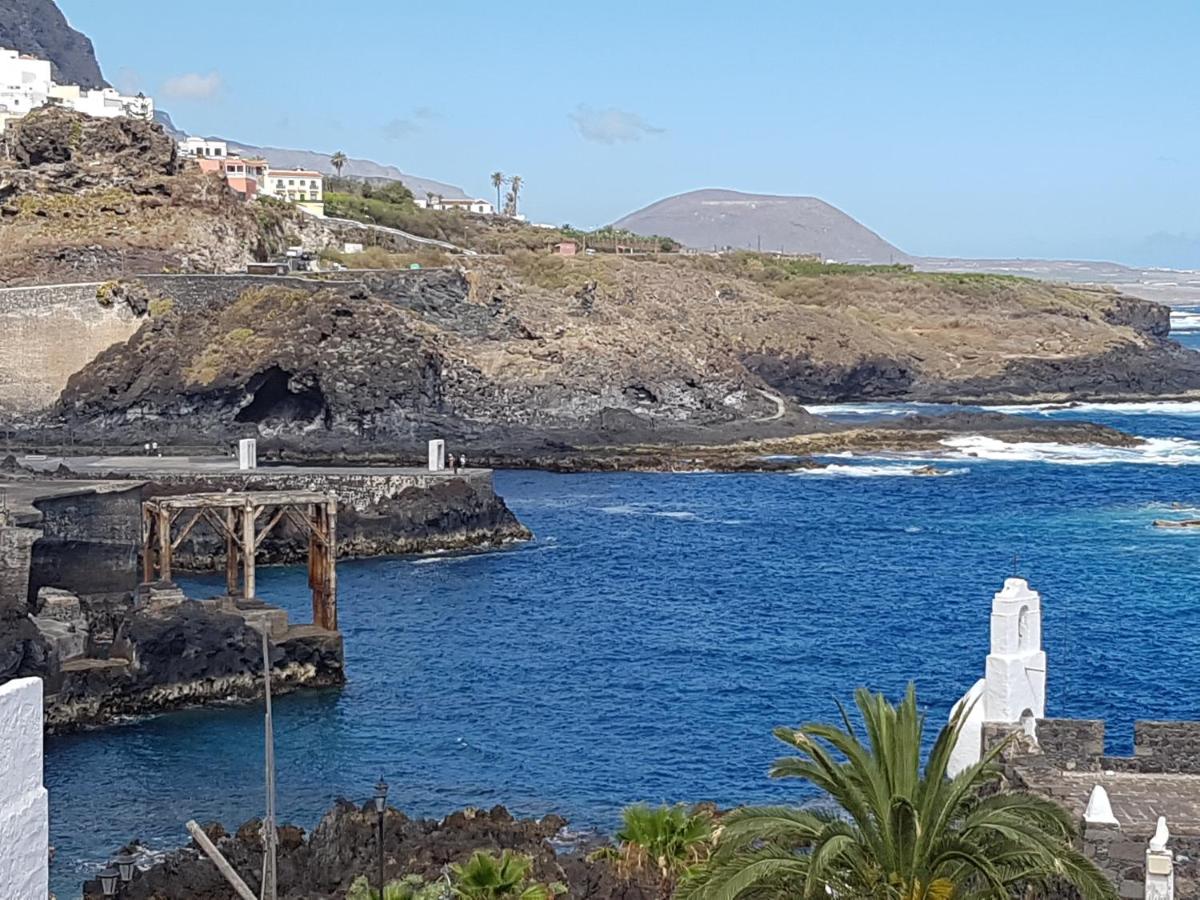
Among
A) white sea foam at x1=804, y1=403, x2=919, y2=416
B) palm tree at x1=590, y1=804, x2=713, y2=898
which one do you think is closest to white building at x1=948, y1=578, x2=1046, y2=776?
palm tree at x1=590, y1=804, x2=713, y2=898

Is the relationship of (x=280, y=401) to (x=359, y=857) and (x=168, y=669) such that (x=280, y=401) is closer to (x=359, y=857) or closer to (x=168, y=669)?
(x=168, y=669)

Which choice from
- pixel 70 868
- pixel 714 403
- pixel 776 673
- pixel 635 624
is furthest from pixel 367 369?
pixel 70 868

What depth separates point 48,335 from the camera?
70562 mm

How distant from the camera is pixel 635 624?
41.5 m

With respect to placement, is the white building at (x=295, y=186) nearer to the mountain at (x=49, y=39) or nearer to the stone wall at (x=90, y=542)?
the mountain at (x=49, y=39)

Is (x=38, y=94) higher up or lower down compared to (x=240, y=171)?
higher up

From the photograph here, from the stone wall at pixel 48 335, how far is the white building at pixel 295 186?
48800 mm

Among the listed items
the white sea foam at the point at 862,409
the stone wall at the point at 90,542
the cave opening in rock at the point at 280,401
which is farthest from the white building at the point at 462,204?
the stone wall at the point at 90,542

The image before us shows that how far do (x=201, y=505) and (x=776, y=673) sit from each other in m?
12.1

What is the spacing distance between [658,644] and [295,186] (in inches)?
3696

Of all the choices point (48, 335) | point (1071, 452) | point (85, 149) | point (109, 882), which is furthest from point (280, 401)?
point (109, 882)

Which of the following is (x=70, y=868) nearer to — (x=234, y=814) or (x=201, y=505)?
(x=234, y=814)

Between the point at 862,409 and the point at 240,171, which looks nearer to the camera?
the point at 862,409

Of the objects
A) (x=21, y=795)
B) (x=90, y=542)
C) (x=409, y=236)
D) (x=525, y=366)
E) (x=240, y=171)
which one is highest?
(x=240, y=171)
